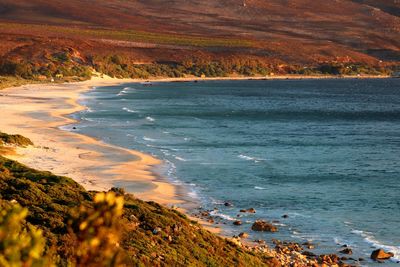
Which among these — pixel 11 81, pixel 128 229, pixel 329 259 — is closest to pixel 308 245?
pixel 329 259

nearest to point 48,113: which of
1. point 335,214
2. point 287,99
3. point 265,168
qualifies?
point 265,168

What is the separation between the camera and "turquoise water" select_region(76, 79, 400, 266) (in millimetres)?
29219

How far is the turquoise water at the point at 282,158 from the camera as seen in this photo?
95.9 feet

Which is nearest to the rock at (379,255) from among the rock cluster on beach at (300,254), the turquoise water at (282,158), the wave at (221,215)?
the rock cluster on beach at (300,254)

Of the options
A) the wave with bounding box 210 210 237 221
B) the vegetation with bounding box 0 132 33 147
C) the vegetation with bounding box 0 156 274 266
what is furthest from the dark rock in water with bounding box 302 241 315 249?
the vegetation with bounding box 0 132 33 147

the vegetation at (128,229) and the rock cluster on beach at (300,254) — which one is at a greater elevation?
the vegetation at (128,229)

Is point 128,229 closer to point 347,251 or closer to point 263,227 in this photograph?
point 347,251

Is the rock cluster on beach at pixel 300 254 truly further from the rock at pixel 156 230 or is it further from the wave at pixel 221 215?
the rock at pixel 156 230

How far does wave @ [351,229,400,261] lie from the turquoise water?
A: 0.07 metres

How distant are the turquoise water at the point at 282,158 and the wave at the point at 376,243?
0.07 metres

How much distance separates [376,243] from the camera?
26141mm

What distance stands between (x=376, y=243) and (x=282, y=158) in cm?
2178

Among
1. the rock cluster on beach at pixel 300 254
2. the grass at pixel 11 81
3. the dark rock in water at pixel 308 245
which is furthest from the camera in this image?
the grass at pixel 11 81

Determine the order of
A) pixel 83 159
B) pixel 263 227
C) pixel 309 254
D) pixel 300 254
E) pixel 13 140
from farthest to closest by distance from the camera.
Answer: pixel 13 140, pixel 83 159, pixel 263 227, pixel 309 254, pixel 300 254
